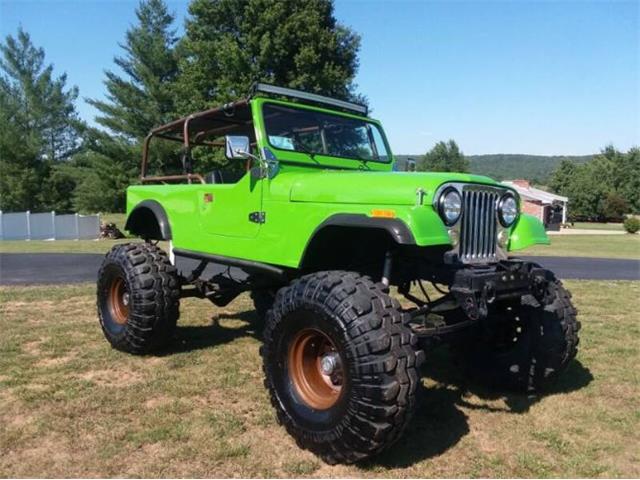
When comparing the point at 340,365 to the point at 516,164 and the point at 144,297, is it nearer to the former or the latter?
the point at 144,297

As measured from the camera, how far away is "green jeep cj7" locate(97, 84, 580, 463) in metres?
3.44

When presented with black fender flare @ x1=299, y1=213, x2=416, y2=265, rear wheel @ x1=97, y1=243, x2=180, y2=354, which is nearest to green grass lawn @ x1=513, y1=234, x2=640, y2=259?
rear wheel @ x1=97, y1=243, x2=180, y2=354

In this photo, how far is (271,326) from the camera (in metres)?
3.98

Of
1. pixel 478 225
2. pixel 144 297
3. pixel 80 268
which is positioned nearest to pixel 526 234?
pixel 478 225

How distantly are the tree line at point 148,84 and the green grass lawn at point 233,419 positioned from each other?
20.9 meters

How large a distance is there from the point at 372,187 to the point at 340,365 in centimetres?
119

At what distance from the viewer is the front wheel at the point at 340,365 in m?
3.29

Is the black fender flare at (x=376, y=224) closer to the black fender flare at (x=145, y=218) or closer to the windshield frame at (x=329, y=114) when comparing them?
the windshield frame at (x=329, y=114)

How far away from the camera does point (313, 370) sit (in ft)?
13.1

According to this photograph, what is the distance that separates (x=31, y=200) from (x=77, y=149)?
19.8 ft

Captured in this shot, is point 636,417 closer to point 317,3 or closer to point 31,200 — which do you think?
point 317,3

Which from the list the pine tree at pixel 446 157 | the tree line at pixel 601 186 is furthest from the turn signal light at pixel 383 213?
the pine tree at pixel 446 157

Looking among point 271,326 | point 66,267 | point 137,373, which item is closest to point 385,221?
point 271,326

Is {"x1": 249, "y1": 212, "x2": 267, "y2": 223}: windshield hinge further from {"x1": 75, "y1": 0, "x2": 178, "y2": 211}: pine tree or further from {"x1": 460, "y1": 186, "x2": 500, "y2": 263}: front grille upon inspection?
{"x1": 75, "y1": 0, "x2": 178, "y2": 211}: pine tree
